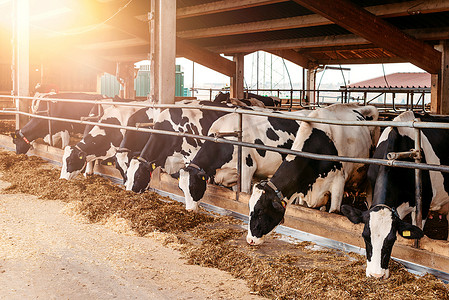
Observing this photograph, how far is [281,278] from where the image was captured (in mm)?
3676

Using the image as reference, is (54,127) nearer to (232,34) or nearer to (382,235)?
(232,34)

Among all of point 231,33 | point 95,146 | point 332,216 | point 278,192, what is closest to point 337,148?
point 332,216

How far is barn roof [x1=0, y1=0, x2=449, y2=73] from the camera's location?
9492mm

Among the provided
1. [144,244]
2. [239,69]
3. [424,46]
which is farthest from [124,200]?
[239,69]

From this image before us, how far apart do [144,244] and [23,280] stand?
1.26m

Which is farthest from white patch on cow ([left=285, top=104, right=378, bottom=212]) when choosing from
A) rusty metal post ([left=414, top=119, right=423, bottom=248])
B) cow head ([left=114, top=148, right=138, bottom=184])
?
cow head ([left=114, top=148, right=138, bottom=184])

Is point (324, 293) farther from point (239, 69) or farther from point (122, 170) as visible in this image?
point (239, 69)

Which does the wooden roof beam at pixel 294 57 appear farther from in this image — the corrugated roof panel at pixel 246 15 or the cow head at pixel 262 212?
the cow head at pixel 262 212

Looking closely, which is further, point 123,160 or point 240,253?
point 123,160

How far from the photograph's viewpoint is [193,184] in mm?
5562

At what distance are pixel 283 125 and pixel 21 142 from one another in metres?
6.57

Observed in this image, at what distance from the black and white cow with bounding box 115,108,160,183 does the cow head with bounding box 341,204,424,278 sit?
420cm

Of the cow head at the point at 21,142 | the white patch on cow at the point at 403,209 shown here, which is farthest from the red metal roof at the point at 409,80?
the white patch on cow at the point at 403,209

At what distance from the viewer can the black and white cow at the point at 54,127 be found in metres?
10.4
